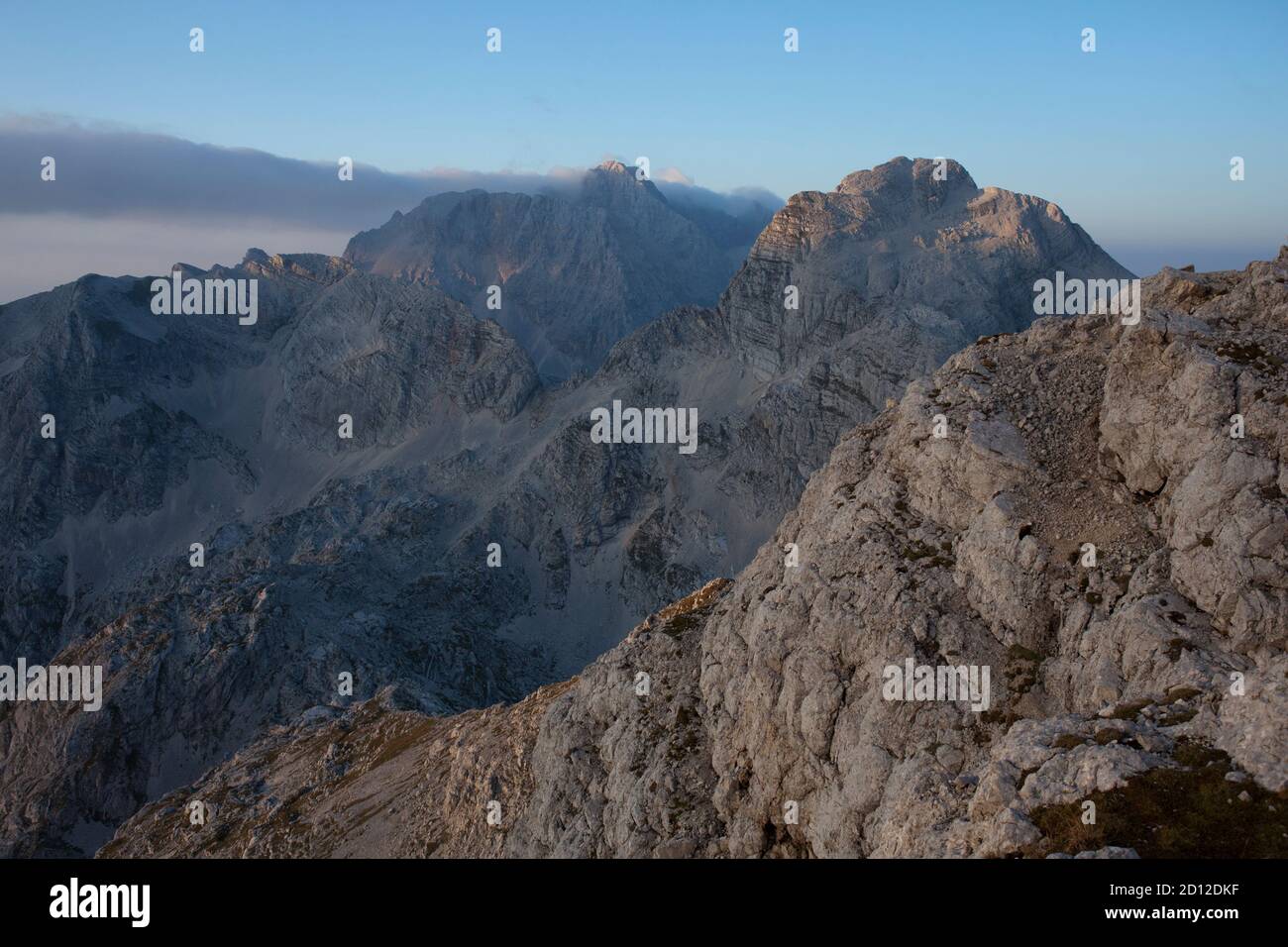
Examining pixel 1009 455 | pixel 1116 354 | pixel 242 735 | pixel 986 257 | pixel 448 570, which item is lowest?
pixel 242 735

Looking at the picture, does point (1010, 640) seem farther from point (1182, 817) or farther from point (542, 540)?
point (542, 540)

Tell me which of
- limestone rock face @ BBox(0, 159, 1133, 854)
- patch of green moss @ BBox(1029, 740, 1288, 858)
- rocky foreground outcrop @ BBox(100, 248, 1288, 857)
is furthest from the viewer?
limestone rock face @ BBox(0, 159, 1133, 854)

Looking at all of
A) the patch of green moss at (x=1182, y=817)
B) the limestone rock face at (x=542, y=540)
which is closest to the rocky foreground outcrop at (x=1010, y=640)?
the patch of green moss at (x=1182, y=817)

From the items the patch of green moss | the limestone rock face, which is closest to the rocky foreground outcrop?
the patch of green moss

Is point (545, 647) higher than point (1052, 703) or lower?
lower

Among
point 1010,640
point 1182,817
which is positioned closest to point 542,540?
point 1010,640

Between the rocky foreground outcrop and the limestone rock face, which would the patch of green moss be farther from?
the limestone rock face

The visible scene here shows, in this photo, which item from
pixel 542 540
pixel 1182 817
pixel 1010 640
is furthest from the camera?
pixel 542 540
